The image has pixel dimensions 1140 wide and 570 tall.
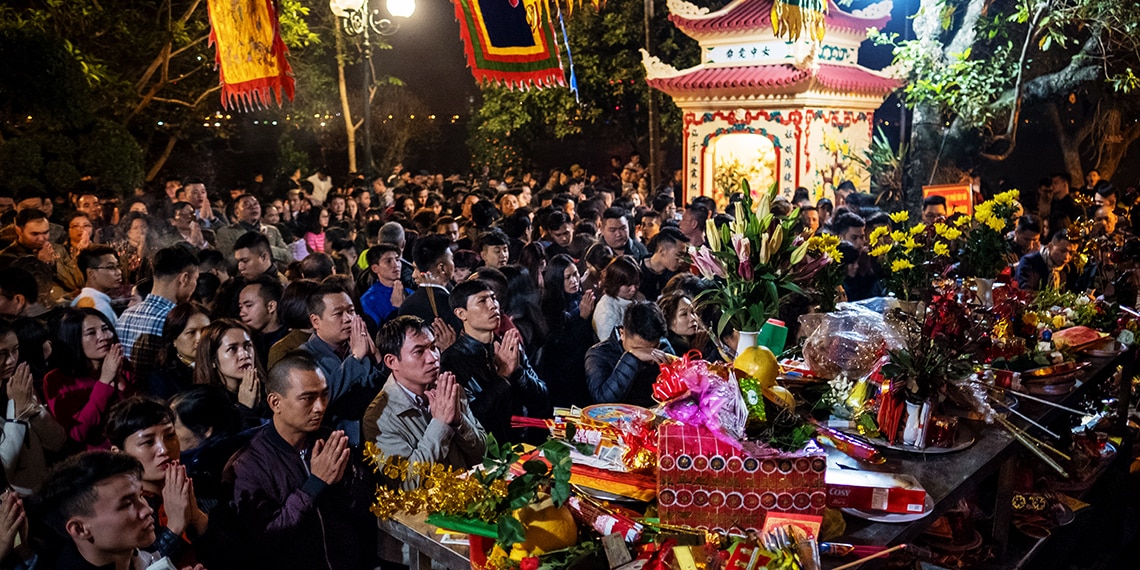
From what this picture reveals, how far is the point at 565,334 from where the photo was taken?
5672 millimetres

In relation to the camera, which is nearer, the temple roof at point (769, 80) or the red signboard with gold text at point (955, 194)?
the red signboard with gold text at point (955, 194)

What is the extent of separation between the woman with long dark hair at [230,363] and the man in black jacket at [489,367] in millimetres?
894

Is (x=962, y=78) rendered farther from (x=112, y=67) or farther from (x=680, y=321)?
(x=112, y=67)

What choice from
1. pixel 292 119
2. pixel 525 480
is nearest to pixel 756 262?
pixel 525 480

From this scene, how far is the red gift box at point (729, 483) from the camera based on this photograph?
237 centimetres

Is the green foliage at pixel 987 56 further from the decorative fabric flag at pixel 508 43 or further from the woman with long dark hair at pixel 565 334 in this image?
the woman with long dark hair at pixel 565 334

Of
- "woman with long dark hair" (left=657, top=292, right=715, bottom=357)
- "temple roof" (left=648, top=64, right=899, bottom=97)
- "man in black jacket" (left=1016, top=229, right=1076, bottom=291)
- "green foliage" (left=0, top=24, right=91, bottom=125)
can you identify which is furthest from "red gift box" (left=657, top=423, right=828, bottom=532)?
"temple roof" (left=648, top=64, right=899, bottom=97)

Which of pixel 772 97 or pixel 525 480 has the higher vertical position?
pixel 525 480

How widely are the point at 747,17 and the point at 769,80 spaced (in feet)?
3.32

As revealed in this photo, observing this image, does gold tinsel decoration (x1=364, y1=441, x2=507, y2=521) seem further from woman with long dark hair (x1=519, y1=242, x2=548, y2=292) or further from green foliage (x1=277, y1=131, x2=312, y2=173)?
green foliage (x1=277, y1=131, x2=312, y2=173)

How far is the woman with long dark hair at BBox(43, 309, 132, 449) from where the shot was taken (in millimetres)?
3830

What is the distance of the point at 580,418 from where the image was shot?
2.96 meters

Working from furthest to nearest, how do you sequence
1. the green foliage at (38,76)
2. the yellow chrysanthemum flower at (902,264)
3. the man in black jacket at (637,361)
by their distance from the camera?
the green foliage at (38,76) → the yellow chrysanthemum flower at (902,264) → the man in black jacket at (637,361)

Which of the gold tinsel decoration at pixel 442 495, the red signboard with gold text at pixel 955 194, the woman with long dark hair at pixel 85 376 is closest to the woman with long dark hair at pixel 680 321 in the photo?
the gold tinsel decoration at pixel 442 495
